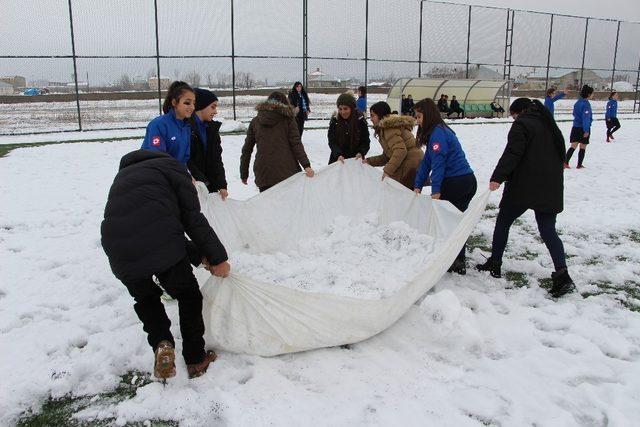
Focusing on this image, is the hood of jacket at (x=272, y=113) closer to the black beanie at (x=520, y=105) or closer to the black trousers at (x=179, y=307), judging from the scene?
the black beanie at (x=520, y=105)

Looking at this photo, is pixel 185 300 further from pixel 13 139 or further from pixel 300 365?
pixel 13 139

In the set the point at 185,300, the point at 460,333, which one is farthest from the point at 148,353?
the point at 460,333

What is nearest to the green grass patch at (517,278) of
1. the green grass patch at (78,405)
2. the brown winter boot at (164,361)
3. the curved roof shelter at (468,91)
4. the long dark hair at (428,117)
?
the long dark hair at (428,117)

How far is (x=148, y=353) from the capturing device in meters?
2.97

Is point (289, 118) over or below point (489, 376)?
over

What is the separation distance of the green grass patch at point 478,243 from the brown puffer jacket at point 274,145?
5.87 ft

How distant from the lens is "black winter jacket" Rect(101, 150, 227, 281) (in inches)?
95.0

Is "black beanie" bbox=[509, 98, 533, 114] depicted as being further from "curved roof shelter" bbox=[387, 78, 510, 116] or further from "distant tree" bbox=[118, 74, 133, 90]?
"curved roof shelter" bbox=[387, 78, 510, 116]

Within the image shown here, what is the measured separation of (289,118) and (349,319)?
2.41 meters

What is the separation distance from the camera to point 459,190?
424 cm

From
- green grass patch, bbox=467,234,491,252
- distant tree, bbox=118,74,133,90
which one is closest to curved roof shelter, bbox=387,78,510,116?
distant tree, bbox=118,74,133,90

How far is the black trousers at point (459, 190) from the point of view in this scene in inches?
166

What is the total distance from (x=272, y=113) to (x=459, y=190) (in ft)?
5.90

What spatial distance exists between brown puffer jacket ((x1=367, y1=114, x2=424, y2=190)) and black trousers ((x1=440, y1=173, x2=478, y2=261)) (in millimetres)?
508
